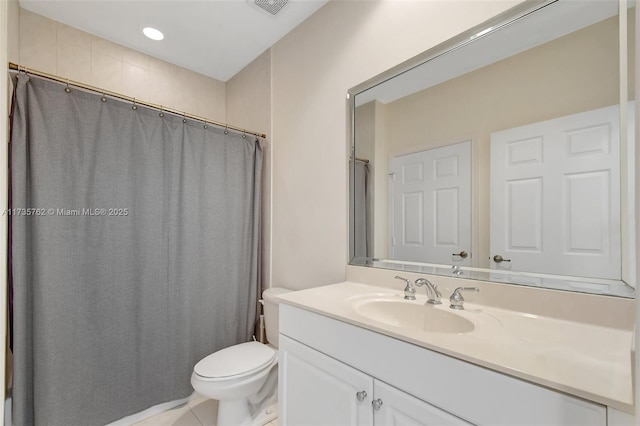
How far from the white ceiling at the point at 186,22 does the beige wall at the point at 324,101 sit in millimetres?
145

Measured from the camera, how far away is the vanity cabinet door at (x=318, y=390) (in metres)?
0.90

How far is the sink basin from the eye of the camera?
1009 millimetres

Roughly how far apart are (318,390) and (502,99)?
4.23 ft

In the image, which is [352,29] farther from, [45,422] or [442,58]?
[45,422]

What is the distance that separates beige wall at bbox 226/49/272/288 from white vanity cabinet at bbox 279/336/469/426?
1.03 meters

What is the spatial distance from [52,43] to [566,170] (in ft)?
9.49

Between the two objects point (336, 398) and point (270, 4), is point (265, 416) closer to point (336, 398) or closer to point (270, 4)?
point (336, 398)

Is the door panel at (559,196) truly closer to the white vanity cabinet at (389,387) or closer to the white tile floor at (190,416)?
the white vanity cabinet at (389,387)

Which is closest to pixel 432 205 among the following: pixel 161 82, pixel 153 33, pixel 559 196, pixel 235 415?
pixel 559 196

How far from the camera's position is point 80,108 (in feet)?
4.84

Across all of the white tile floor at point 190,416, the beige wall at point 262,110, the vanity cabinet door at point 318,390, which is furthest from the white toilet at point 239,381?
the beige wall at point 262,110

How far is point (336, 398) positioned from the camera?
973 mm

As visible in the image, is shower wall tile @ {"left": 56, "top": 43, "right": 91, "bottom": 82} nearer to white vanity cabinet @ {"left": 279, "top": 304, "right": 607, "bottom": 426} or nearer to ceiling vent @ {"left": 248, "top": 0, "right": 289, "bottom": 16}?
ceiling vent @ {"left": 248, "top": 0, "right": 289, "bottom": 16}

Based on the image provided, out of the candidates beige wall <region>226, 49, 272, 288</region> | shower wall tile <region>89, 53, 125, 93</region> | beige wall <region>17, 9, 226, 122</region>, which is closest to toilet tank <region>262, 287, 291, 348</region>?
beige wall <region>226, 49, 272, 288</region>
